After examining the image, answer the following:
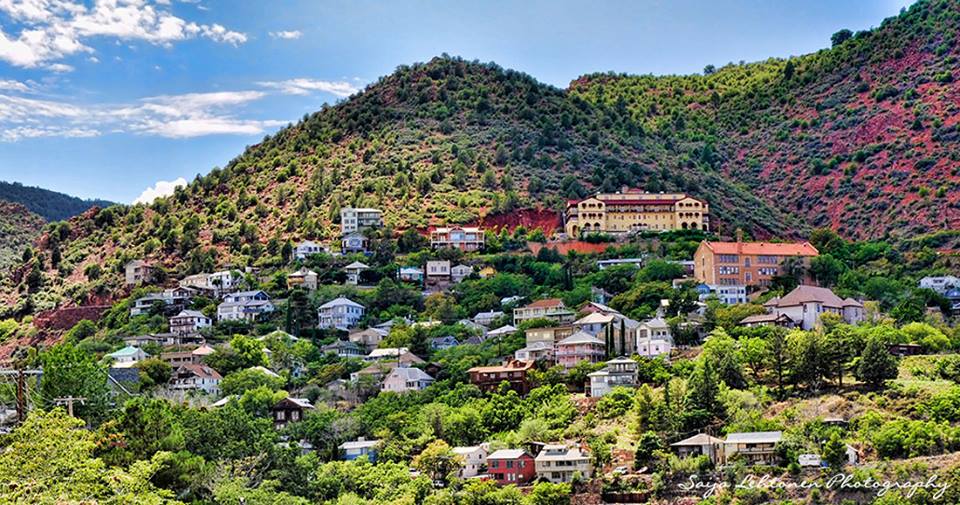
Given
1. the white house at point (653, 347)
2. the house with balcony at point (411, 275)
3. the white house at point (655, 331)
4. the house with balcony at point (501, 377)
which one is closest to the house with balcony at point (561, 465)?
the house with balcony at point (501, 377)

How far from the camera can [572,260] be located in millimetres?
129375

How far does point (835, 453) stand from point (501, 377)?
2687 centimetres

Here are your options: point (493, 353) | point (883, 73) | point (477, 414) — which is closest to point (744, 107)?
point (883, 73)

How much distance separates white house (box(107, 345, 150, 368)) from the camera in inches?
4264

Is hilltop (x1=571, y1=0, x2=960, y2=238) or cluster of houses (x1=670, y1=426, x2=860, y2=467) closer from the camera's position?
cluster of houses (x1=670, y1=426, x2=860, y2=467)

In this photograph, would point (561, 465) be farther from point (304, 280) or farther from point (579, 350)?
point (304, 280)

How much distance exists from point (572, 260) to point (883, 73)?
69.4 metres

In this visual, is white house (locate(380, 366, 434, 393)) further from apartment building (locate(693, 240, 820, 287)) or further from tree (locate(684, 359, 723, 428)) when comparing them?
apartment building (locate(693, 240, 820, 287))

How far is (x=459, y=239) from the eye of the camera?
444ft

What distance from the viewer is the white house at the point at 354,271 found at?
12950 cm

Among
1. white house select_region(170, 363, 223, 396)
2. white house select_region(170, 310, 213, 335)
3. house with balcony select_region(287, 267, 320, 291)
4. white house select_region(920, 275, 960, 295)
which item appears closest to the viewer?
white house select_region(170, 363, 223, 396)

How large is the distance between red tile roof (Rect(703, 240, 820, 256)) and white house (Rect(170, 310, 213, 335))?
3841 cm

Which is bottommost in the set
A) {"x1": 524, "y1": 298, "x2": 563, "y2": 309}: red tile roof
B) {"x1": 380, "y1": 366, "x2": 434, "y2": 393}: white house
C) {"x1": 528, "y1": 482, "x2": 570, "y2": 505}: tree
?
{"x1": 528, "y1": 482, "x2": 570, "y2": 505}: tree

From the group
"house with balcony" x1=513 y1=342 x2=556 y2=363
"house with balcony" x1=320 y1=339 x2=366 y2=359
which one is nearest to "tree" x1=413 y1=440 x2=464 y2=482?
"house with balcony" x1=513 y1=342 x2=556 y2=363
